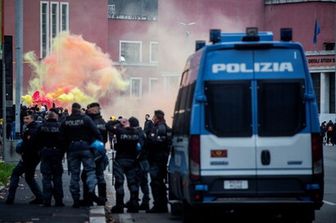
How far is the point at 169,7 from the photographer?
94875 millimetres

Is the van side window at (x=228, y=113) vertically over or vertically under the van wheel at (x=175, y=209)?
over

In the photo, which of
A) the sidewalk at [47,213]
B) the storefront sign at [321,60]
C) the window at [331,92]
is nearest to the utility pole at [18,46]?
the sidewalk at [47,213]

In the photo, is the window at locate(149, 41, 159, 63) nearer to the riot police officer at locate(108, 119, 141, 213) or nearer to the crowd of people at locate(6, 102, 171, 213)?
the crowd of people at locate(6, 102, 171, 213)

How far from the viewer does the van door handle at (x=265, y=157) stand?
14.2 metres

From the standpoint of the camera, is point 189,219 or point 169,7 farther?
point 169,7

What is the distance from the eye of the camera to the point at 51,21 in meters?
97.7

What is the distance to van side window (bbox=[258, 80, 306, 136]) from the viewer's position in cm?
1424

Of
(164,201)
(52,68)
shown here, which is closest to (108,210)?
(164,201)

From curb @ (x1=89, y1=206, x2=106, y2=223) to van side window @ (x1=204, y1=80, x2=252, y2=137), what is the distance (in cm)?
288

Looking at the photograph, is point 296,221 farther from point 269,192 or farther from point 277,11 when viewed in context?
point 277,11

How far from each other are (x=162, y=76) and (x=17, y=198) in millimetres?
69751

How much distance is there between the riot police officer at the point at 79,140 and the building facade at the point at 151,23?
69.4 m

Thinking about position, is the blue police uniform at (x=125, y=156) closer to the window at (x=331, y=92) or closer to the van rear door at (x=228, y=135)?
the van rear door at (x=228, y=135)

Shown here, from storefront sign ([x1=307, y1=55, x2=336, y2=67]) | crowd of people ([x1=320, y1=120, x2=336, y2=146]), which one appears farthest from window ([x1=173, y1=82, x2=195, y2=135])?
storefront sign ([x1=307, y1=55, x2=336, y2=67])
